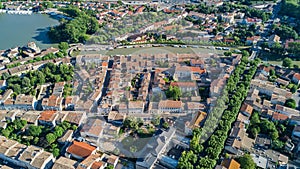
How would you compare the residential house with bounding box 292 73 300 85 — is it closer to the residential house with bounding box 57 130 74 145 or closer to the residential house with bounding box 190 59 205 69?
the residential house with bounding box 190 59 205 69

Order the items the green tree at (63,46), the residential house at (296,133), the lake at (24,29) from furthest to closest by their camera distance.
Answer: the lake at (24,29) < the green tree at (63,46) < the residential house at (296,133)

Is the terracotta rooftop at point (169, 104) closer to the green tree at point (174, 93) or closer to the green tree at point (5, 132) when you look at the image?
the green tree at point (174, 93)

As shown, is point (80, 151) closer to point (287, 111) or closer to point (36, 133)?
point (36, 133)

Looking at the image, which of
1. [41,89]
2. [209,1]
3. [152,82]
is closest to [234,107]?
[152,82]

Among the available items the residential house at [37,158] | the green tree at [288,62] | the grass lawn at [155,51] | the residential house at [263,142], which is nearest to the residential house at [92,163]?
the residential house at [37,158]

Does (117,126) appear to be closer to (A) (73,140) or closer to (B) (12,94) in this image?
(A) (73,140)

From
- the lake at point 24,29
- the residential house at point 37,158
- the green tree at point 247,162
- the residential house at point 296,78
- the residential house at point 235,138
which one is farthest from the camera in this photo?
the lake at point 24,29

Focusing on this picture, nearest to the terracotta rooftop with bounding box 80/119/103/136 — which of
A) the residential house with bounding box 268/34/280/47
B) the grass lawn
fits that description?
the grass lawn
